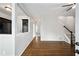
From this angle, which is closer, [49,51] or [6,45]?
[6,45]

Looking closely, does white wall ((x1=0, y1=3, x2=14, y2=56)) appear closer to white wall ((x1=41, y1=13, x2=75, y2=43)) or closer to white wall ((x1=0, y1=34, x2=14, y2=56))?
white wall ((x1=0, y1=34, x2=14, y2=56))

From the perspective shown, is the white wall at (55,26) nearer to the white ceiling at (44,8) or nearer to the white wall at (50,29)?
the white wall at (50,29)

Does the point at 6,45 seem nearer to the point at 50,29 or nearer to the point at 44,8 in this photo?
the point at 44,8

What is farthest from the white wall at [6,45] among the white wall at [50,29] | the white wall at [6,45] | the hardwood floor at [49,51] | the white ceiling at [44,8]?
the white wall at [50,29]

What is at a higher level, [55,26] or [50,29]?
[55,26]

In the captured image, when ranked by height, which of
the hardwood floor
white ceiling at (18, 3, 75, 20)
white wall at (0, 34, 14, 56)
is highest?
white ceiling at (18, 3, 75, 20)

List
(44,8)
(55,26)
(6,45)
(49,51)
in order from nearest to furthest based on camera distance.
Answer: (6,45) → (49,51) → (44,8) → (55,26)

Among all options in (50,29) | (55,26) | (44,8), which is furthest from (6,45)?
(55,26)

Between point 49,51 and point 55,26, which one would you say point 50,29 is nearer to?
point 55,26

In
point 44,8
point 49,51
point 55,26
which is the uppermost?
point 44,8

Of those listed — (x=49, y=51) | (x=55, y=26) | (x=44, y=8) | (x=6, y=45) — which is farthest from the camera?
(x=55, y=26)

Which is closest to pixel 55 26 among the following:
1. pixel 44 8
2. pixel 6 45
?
pixel 44 8

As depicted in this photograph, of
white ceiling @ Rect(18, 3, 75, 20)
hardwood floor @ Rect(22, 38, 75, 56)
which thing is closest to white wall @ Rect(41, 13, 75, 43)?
white ceiling @ Rect(18, 3, 75, 20)

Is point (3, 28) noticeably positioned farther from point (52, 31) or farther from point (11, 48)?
point (52, 31)
